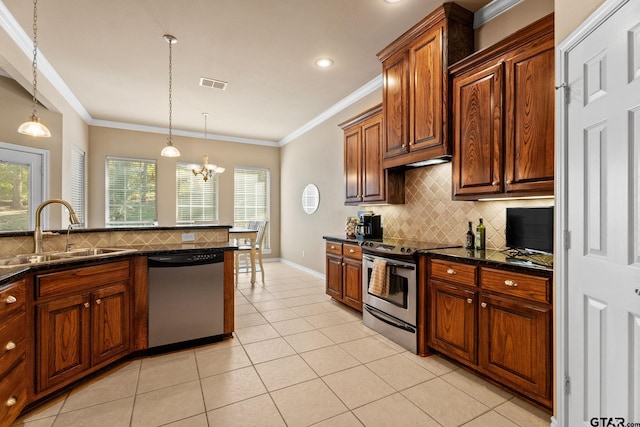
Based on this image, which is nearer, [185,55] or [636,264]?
[636,264]

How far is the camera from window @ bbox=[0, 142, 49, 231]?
381 cm

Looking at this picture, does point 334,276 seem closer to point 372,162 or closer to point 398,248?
point 398,248

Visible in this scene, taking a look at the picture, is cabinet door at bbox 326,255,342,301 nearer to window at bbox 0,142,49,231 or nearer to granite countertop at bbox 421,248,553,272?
granite countertop at bbox 421,248,553,272

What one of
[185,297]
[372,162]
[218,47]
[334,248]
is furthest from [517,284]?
[218,47]

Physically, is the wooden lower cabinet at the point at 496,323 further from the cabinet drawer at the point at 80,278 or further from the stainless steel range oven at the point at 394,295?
the cabinet drawer at the point at 80,278

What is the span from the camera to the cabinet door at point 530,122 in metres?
2.06

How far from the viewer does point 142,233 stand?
10.1ft

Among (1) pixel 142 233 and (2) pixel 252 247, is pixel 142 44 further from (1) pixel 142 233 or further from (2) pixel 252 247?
(2) pixel 252 247

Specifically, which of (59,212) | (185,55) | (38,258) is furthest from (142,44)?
(59,212)

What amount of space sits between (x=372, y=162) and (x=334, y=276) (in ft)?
5.39

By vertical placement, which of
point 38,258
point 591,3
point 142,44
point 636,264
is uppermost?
point 142,44

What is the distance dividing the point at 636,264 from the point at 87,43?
4838mm

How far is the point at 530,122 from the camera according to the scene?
7.07 feet

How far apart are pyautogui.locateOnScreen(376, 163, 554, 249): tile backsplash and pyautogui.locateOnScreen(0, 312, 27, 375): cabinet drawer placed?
3.45 metres
